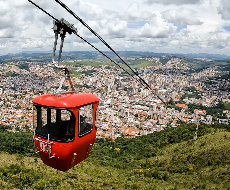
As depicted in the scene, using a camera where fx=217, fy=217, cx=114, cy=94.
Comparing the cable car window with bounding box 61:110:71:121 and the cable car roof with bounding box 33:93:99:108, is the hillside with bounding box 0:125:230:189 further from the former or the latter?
the cable car roof with bounding box 33:93:99:108

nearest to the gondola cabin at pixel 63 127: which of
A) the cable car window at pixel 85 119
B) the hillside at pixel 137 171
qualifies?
the cable car window at pixel 85 119

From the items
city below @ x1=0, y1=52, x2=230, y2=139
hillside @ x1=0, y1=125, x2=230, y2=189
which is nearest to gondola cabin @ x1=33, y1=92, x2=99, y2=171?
hillside @ x1=0, y1=125, x2=230, y2=189

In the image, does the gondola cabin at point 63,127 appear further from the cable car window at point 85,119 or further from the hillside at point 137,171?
the hillside at point 137,171

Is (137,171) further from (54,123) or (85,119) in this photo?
(54,123)

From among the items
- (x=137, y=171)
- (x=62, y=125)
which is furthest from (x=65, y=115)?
(x=137, y=171)

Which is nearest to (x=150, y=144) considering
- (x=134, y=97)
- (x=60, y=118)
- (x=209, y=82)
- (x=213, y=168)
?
(x=213, y=168)
